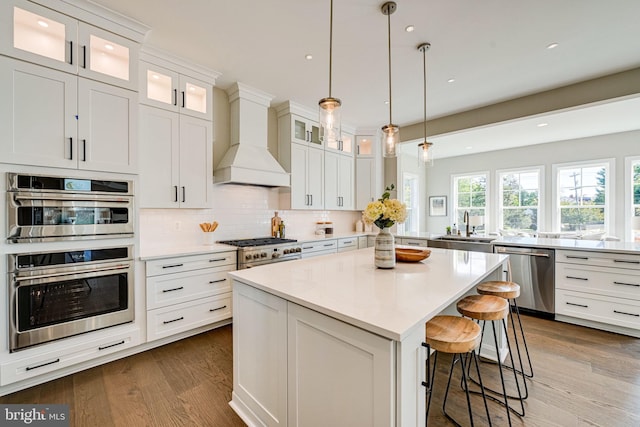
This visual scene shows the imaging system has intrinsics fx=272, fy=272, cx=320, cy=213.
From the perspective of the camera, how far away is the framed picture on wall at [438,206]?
8.13m

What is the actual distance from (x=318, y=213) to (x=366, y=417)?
13.5ft

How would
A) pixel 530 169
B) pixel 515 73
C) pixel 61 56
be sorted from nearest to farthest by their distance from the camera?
pixel 61 56
pixel 515 73
pixel 530 169

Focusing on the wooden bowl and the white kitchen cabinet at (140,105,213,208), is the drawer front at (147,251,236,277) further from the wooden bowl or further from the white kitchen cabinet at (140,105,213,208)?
the wooden bowl

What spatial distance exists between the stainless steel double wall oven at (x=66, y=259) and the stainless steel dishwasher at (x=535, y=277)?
447 cm

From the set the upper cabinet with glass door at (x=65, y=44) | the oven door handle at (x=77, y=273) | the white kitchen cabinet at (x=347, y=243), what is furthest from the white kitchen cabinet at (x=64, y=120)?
the white kitchen cabinet at (x=347, y=243)

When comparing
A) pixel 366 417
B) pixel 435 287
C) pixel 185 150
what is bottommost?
pixel 366 417

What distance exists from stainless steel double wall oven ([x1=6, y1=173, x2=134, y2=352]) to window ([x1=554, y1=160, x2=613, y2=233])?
330 inches

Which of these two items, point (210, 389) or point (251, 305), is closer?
point (251, 305)

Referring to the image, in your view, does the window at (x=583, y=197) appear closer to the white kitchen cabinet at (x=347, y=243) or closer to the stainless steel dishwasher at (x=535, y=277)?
the stainless steel dishwasher at (x=535, y=277)

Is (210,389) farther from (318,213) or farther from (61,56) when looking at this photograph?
(318,213)

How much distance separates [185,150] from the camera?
10.2 ft

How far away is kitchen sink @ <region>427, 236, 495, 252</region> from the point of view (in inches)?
153

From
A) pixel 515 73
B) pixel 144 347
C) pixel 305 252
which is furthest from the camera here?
pixel 305 252

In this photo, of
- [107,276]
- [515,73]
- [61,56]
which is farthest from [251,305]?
[515,73]
